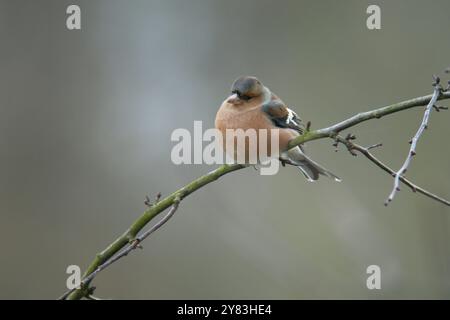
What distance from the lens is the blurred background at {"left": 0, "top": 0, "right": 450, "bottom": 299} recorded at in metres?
3.91

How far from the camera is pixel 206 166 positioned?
432cm

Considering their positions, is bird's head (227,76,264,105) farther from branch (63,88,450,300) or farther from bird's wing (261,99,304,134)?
branch (63,88,450,300)

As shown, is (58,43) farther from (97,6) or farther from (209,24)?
(209,24)

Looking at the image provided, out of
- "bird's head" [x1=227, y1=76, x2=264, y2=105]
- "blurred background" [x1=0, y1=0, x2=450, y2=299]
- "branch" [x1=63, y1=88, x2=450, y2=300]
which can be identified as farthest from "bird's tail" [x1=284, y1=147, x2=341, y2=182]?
"blurred background" [x1=0, y1=0, x2=450, y2=299]

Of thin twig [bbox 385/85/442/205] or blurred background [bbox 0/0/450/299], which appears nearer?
thin twig [bbox 385/85/442/205]

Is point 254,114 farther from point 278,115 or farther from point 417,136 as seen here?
point 417,136

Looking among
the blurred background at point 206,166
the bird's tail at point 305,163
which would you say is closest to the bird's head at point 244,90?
the bird's tail at point 305,163

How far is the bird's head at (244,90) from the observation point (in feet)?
8.36

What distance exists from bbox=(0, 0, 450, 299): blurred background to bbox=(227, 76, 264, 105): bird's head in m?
1.40

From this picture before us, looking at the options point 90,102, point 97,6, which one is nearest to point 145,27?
point 97,6

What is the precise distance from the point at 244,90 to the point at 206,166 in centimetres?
181

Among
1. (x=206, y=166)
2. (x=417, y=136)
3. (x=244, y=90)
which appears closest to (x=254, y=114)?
(x=244, y=90)

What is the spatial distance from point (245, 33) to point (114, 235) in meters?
1.87

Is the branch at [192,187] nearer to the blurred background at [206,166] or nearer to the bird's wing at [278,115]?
the bird's wing at [278,115]
